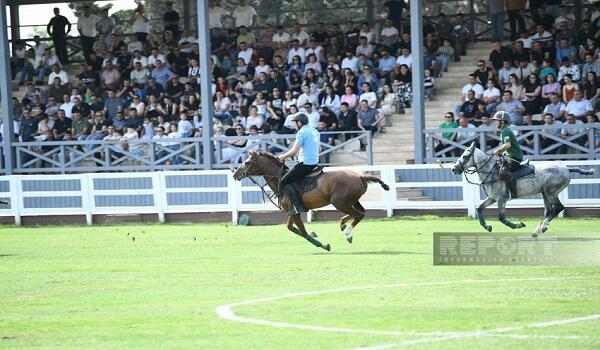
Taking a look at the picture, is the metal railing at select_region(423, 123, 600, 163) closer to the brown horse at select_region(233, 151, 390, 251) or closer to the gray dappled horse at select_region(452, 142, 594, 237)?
the gray dappled horse at select_region(452, 142, 594, 237)

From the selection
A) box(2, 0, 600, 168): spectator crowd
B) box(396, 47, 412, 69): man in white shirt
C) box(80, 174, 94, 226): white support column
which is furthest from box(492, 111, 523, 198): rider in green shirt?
box(80, 174, 94, 226): white support column

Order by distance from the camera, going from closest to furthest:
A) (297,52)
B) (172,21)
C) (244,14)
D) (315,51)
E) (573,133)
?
1. (573,133)
2. (315,51)
3. (297,52)
4. (244,14)
5. (172,21)

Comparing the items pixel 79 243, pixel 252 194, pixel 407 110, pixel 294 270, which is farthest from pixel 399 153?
pixel 294 270

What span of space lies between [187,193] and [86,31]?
11.0 m

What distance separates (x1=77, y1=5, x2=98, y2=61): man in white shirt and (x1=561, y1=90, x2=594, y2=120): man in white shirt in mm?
16799

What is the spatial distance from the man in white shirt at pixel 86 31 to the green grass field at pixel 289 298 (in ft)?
57.7

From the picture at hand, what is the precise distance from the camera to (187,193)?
1217 inches

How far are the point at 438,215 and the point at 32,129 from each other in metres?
13.5

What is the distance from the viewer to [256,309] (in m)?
13.4

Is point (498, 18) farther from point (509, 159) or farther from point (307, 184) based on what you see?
point (307, 184)

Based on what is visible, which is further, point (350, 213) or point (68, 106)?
point (68, 106)

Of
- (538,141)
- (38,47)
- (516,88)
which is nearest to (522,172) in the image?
(538,141)

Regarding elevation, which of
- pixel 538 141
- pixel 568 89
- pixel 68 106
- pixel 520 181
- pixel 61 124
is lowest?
pixel 520 181

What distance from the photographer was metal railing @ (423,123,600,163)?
27.8 metres
